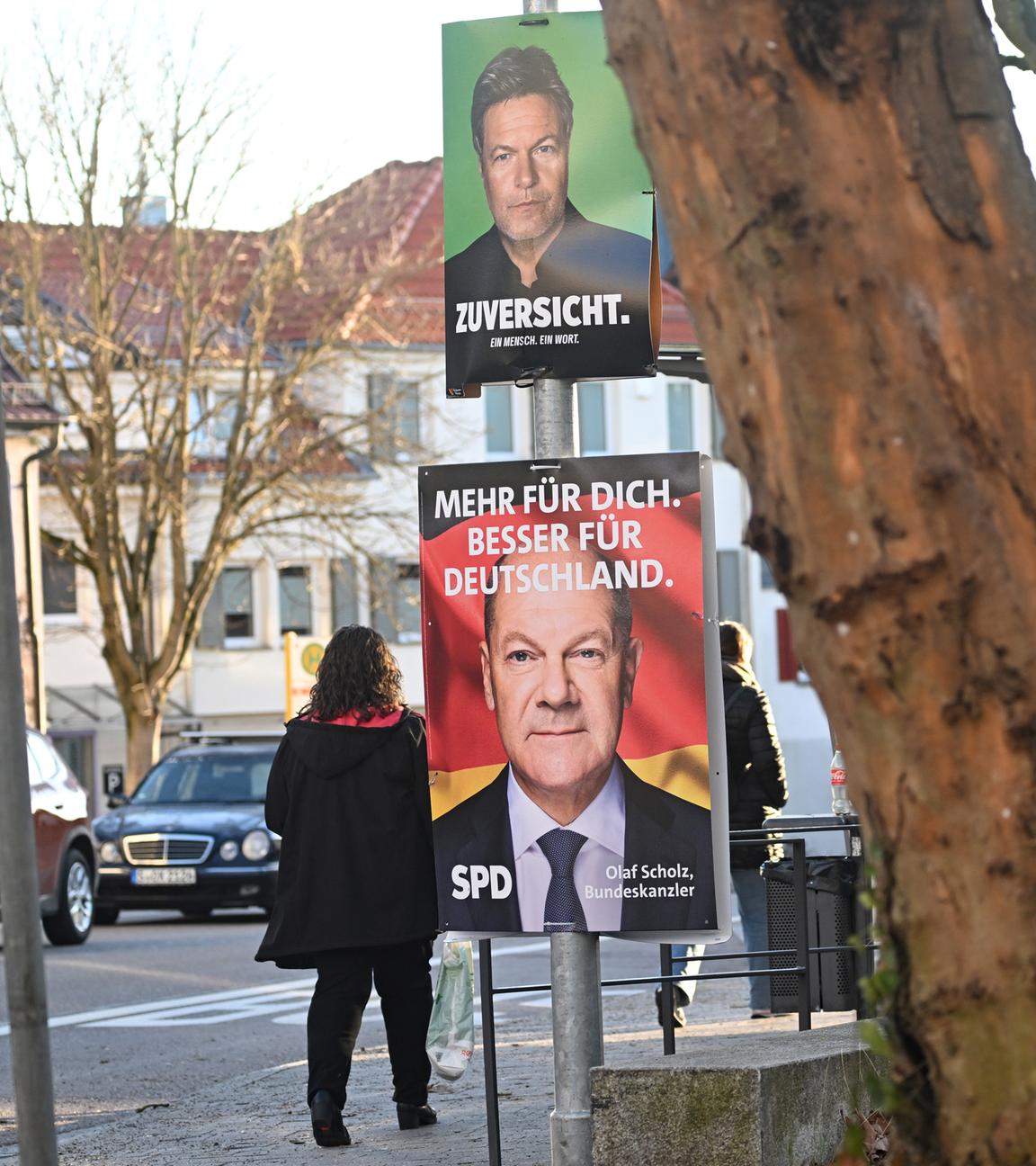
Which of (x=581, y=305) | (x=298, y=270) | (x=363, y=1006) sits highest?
(x=298, y=270)

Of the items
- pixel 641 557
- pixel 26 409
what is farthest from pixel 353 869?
pixel 26 409

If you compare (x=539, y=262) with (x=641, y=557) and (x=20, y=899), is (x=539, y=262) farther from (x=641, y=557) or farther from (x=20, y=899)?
(x=20, y=899)

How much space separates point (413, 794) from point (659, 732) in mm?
2133

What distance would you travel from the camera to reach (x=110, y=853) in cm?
2252

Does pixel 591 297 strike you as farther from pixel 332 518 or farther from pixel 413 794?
pixel 332 518

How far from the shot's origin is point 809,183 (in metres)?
3.21

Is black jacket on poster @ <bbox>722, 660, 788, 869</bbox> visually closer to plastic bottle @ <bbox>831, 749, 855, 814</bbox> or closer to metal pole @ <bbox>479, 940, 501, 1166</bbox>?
plastic bottle @ <bbox>831, 749, 855, 814</bbox>

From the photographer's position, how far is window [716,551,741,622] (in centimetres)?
5741

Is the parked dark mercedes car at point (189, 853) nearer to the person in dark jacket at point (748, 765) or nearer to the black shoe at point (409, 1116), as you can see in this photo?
the person in dark jacket at point (748, 765)

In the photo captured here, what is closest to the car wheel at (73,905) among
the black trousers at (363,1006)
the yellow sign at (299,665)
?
the yellow sign at (299,665)

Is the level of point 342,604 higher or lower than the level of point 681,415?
lower

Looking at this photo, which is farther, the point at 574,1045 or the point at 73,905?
the point at 73,905

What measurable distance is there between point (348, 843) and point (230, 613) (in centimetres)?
4574

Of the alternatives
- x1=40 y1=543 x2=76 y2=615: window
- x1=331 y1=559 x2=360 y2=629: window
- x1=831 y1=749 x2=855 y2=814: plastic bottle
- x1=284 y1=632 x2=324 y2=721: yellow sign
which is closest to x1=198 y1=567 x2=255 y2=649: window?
x1=331 y1=559 x2=360 y2=629: window
